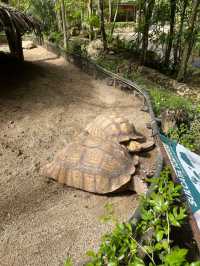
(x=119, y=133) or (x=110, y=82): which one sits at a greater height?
(x=119, y=133)

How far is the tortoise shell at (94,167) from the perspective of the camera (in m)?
3.05

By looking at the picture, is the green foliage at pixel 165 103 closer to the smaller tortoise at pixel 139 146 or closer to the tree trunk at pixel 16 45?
the smaller tortoise at pixel 139 146

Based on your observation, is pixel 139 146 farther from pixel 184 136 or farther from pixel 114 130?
pixel 184 136

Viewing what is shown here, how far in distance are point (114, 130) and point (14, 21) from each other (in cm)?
453

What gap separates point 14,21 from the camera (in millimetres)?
6652

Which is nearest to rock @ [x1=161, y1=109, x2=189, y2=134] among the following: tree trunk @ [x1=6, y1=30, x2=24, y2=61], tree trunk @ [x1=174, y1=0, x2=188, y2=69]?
tree trunk @ [x1=174, y1=0, x2=188, y2=69]

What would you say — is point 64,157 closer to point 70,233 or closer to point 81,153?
point 81,153

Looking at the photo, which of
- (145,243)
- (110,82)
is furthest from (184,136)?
(145,243)

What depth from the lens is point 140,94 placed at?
6.08 m

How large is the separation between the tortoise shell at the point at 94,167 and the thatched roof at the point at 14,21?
175 inches

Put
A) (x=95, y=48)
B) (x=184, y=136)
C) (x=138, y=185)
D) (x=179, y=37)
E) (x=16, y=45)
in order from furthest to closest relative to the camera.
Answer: (x=95, y=48), (x=179, y=37), (x=16, y=45), (x=184, y=136), (x=138, y=185)

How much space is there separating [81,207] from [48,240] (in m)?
0.54

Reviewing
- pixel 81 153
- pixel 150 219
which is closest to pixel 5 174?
pixel 81 153

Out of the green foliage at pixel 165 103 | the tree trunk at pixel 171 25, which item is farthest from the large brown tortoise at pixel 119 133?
the tree trunk at pixel 171 25
